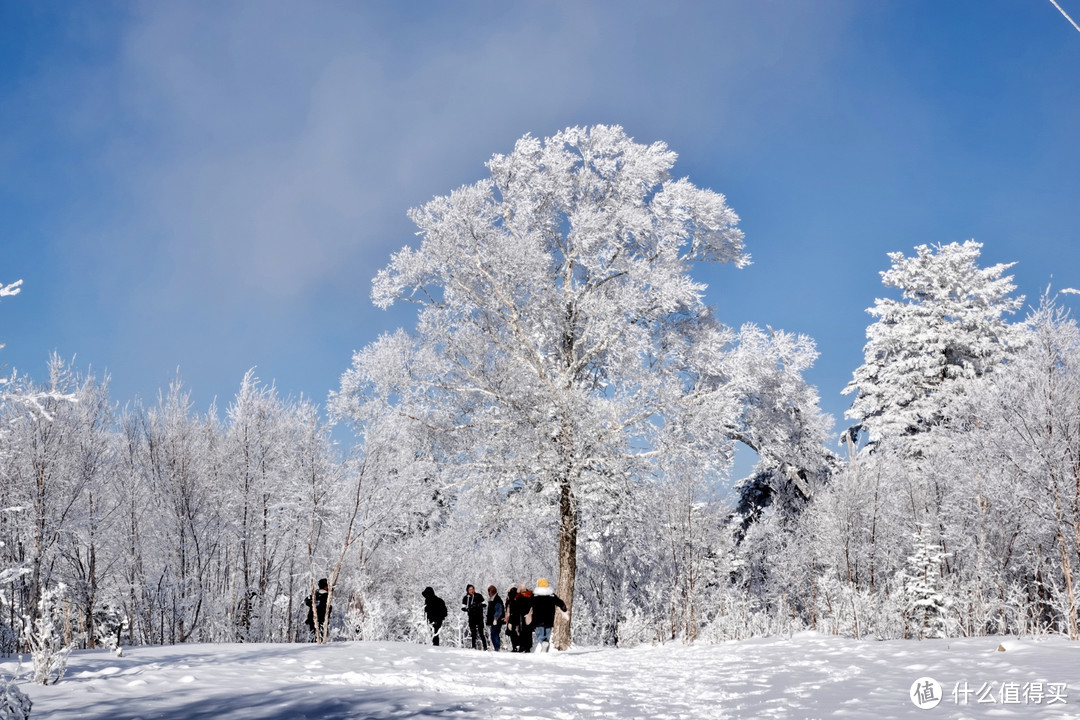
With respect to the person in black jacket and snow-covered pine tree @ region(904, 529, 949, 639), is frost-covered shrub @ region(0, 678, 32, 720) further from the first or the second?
snow-covered pine tree @ region(904, 529, 949, 639)

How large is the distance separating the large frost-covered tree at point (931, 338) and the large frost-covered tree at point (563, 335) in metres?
13.2

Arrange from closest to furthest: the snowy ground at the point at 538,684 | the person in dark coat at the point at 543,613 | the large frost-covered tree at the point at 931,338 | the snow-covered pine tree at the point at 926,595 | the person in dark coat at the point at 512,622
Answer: the snowy ground at the point at 538,684
the person in dark coat at the point at 543,613
the person in dark coat at the point at 512,622
the snow-covered pine tree at the point at 926,595
the large frost-covered tree at the point at 931,338

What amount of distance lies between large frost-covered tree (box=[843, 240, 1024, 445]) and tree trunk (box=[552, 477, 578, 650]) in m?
15.4

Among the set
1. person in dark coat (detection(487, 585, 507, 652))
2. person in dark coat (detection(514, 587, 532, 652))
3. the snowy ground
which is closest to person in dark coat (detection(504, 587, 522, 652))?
person in dark coat (detection(514, 587, 532, 652))

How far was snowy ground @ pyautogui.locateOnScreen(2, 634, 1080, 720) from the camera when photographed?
17.1 ft

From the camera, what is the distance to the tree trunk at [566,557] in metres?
14.1

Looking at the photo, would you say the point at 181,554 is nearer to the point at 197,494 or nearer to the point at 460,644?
the point at 197,494

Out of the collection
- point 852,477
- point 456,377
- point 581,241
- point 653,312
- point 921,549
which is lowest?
point 921,549

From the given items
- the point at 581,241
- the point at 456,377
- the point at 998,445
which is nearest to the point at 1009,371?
the point at 998,445

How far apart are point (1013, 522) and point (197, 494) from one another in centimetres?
2155

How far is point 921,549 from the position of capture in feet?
45.7

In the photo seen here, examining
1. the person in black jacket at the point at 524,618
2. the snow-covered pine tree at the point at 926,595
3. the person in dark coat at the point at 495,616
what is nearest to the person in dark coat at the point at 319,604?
the person in dark coat at the point at 495,616

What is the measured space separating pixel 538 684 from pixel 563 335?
8.64m

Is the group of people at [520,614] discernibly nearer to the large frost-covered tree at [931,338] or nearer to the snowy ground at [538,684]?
the snowy ground at [538,684]
